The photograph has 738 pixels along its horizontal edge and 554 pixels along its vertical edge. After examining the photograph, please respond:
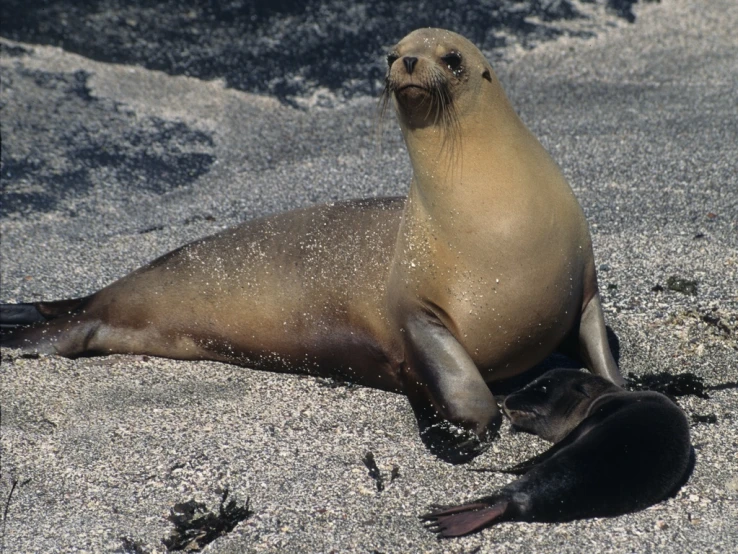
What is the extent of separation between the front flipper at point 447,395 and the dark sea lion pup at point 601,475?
0.31 meters

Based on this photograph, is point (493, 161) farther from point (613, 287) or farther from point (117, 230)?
point (117, 230)

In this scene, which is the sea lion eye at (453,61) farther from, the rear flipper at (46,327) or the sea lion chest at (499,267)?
the rear flipper at (46,327)

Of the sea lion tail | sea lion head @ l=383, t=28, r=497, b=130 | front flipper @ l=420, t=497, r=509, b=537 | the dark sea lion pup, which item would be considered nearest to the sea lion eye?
sea lion head @ l=383, t=28, r=497, b=130

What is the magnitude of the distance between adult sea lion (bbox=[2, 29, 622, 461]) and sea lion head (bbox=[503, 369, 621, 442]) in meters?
0.12

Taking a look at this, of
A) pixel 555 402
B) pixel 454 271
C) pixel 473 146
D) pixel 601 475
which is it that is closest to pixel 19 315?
pixel 454 271

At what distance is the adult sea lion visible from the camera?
12.7ft

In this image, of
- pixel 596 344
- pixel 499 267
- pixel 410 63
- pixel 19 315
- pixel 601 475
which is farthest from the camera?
pixel 19 315

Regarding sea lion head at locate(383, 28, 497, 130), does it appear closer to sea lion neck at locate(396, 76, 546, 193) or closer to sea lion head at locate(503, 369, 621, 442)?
sea lion neck at locate(396, 76, 546, 193)

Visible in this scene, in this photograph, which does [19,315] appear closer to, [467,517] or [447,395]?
[447,395]

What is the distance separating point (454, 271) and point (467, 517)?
106 cm

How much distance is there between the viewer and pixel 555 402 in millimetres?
3904

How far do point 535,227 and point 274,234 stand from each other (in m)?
1.62

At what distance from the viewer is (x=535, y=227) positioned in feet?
12.7

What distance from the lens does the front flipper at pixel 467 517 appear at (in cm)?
327
